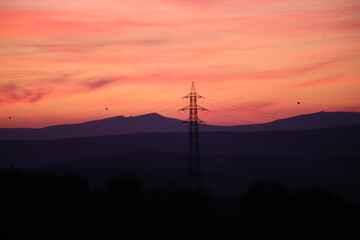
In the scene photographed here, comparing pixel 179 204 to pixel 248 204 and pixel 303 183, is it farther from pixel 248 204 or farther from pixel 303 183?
pixel 303 183

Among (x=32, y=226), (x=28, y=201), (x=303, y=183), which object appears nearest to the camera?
(x=32, y=226)

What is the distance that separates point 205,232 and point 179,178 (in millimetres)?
67888

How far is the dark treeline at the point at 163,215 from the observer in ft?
140

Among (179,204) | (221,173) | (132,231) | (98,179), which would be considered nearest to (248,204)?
(179,204)

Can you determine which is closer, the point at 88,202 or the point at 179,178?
the point at 88,202

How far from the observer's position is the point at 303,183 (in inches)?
3787

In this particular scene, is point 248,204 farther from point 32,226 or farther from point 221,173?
point 221,173

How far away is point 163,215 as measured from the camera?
152 feet

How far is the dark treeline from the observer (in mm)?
42656

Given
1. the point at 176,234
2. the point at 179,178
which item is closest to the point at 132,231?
the point at 176,234

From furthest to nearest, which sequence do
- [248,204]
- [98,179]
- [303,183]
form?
1. [98,179]
2. [303,183]
3. [248,204]

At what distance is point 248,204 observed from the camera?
4988cm

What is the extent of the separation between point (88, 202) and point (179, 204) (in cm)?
733

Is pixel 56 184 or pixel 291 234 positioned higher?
pixel 56 184
